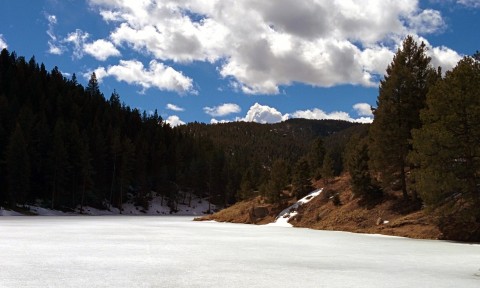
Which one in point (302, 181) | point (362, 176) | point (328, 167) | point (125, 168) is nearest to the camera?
point (362, 176)

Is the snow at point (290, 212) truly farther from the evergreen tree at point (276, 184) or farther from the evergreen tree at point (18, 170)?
the evergreen tree at point (18, 170)

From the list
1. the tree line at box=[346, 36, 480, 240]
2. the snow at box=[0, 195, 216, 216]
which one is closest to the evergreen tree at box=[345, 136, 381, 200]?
the tree line at box=[346, 36, 480, 240]

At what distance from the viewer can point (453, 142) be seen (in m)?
26.0

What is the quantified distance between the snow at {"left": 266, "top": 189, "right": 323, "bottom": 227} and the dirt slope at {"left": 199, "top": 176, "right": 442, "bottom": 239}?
0.84 metres

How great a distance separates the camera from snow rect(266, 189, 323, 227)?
158 ft

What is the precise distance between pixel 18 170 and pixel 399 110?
6628 centimetres

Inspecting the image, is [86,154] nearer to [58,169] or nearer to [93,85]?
[58,169]

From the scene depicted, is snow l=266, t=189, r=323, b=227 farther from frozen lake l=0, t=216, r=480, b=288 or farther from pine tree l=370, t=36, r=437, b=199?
frozen lake l=0, t=216, r=480, b=288

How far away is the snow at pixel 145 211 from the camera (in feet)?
257

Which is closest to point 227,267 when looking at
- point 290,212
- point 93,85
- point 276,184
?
point 290,212

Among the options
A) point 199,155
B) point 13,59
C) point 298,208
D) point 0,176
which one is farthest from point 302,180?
point 13,59

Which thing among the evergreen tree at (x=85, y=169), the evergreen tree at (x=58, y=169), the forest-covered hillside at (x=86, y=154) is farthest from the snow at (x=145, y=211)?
the evergreen tree at (x=85, y=169)

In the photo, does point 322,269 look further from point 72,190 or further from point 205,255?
point 72,190

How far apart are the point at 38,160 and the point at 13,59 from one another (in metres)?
76.3
